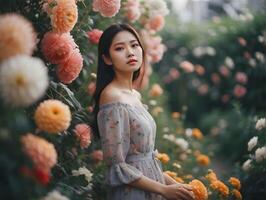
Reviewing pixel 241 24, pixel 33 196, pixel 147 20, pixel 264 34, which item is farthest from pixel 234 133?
pixel 33 196

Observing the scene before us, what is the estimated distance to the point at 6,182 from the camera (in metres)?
1.34

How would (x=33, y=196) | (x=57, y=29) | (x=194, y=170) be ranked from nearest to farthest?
(x=33, y=196) → (x=57, y=29) → (x=194, y=170)

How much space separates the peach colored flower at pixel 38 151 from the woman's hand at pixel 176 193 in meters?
0.71

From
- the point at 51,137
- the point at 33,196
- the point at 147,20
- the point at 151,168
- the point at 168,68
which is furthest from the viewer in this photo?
the point at 168,68

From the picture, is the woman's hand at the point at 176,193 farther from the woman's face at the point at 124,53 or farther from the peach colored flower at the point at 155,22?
the peach colored flower at the point at 155,22

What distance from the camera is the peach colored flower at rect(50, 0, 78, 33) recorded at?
6.77 feet

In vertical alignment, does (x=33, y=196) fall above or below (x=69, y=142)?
below

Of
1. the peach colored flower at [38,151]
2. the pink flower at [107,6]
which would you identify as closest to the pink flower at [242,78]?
the pink flower at [107,6]

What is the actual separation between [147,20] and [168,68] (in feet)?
15.7

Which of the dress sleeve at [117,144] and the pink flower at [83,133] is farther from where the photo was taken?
the pink flower at [83,133]

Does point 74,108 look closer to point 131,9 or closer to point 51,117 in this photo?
point 51,117

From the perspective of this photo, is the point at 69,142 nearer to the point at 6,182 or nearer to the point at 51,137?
the point at 51,137

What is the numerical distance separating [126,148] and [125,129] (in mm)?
95

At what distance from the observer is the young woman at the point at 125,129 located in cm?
211
